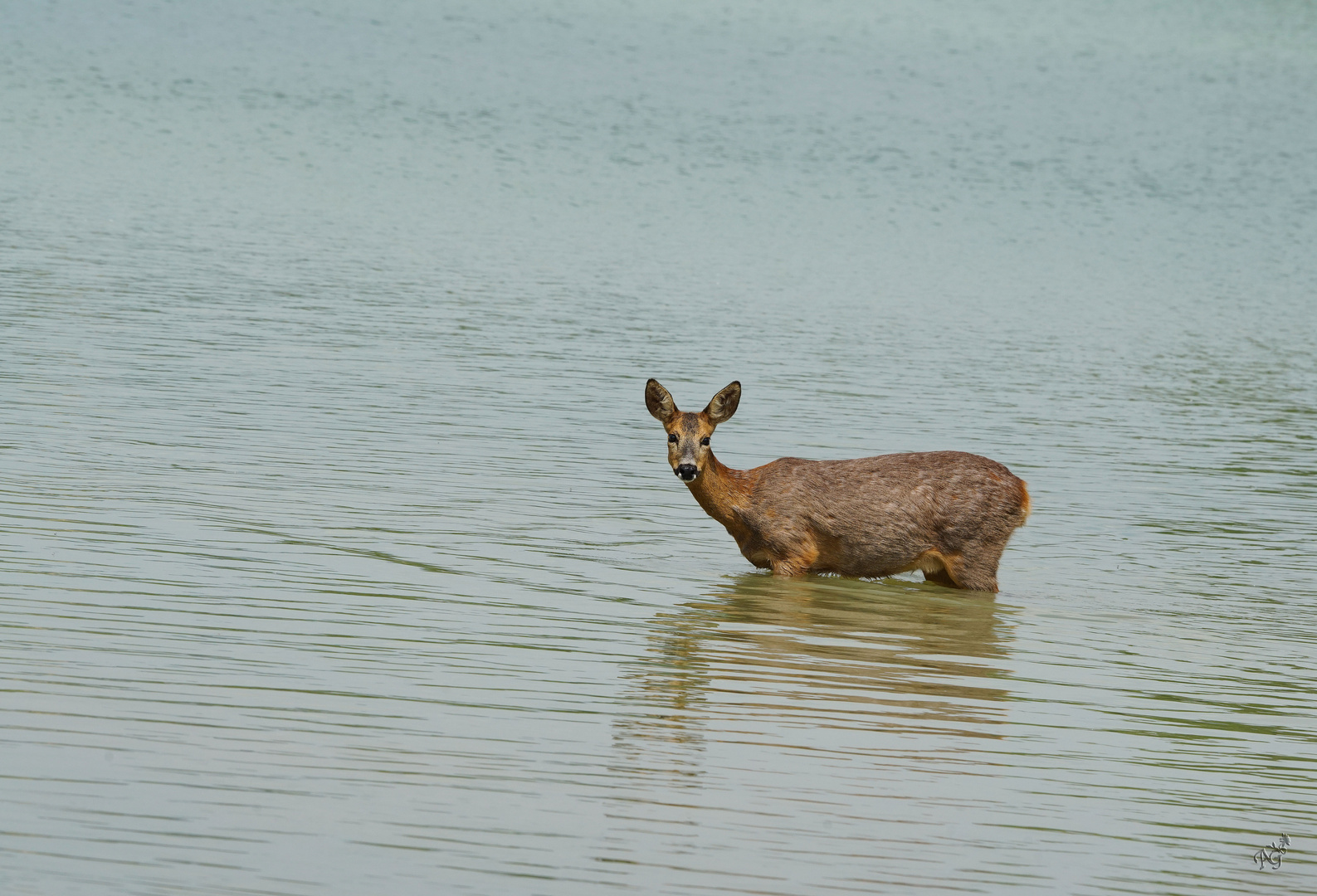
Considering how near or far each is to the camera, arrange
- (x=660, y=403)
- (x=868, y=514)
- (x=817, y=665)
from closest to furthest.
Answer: (x=817, y=665) → (x=660, y=403) → (x=868, y=514)

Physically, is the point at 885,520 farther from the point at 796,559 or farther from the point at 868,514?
the point at 796,559

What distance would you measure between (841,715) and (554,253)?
2625cm

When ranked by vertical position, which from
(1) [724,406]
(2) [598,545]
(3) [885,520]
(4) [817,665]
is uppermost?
(1) [724,406]

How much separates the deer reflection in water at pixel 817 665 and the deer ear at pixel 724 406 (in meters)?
1.03

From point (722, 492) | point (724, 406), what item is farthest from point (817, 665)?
point (724, 406)

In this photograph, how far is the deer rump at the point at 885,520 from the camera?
12.5m

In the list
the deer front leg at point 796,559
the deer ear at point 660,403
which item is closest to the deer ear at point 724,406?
the deer ear at point 660,403

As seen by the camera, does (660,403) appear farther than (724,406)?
No

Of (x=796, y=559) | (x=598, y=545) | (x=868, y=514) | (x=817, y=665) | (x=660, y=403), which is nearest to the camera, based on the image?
(x=817, y=665)

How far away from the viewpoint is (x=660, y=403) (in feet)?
40.6

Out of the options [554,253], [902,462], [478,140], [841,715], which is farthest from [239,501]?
[478,140]

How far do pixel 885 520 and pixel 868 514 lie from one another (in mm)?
115

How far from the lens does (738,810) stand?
745cm

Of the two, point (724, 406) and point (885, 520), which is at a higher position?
point (724, 406)
